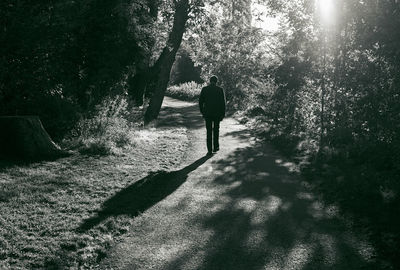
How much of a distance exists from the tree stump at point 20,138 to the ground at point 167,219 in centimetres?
63

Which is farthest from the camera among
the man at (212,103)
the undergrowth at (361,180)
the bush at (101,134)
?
the man at (212,103)

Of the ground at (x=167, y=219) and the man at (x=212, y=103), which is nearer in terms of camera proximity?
the ground at (x=167, y=219)

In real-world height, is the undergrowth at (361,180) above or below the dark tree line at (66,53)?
below

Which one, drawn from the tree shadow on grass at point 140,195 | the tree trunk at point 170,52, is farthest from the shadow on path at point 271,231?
the tree trunk at point 170,52

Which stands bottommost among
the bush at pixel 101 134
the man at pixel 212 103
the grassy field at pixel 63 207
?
the grassy field at pixel 63 207

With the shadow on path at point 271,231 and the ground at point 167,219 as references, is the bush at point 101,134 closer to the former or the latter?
the ground at point 167,219

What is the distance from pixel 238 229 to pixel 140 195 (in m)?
2.37

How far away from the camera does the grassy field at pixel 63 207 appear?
4.69 meters

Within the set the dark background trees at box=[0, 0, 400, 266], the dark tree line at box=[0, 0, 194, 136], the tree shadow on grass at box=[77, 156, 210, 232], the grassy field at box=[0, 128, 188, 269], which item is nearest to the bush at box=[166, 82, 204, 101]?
the dark background trees at box=[0, 0, 400, 266]

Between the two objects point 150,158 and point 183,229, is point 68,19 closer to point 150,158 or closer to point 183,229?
point 150,158

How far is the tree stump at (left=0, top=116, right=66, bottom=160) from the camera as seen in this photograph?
9.05m

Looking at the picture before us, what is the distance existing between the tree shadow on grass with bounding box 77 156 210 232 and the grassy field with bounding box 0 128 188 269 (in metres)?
0.10

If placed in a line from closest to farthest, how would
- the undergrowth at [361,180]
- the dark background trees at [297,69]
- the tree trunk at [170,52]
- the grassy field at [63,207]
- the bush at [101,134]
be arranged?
the grassy field at [63,207] < the undergrowth at [361,180] < the dark background trees at [297,69] < the bush at [101,134] < the tree trunk at [170,52]

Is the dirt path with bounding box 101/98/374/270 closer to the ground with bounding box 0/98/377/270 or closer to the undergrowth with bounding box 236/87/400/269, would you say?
the ground with bounding box 0/98/377/270
